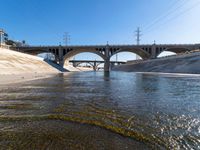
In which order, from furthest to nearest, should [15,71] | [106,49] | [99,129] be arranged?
[106,49] < [15,71] < [99,129]

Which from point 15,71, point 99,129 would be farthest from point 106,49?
point 99,129

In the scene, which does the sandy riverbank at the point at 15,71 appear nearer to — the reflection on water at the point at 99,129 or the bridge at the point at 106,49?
the reflection on water at the point at 99,129

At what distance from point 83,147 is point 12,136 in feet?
7.20

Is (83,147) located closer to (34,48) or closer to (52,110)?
(52,110)

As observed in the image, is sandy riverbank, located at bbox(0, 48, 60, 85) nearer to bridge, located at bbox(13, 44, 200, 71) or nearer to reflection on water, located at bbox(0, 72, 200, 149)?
reflection on water, located at bbox(0, 72, 200, 149)

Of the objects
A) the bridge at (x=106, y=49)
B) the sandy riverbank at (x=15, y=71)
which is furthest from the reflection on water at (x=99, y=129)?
the bridge at (x=106, y=49)

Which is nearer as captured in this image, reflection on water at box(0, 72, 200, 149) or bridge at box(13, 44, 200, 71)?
reflection on water at box(0, 72, 200, 149)

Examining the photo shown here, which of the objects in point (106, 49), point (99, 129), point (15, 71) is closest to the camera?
point (99, 129)

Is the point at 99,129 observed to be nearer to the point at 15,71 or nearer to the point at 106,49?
the point at 15,71

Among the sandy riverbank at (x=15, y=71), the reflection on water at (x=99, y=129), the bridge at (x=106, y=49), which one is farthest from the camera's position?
the bridge at (x=106, y=49)

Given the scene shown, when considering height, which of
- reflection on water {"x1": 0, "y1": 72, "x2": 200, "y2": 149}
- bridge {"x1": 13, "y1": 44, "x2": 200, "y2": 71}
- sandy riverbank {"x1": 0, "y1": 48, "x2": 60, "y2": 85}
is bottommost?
reflection on water {"x1": 0, "y1": 72, "x2": 200, "y2": 149}

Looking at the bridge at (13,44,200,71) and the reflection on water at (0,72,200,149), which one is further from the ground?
the bridge at (13,44,200,71)

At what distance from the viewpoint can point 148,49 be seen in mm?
99312

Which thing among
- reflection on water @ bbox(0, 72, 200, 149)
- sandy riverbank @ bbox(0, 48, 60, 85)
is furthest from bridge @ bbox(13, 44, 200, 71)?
reflection on water @ bbox(0, 72, 200, 149)
